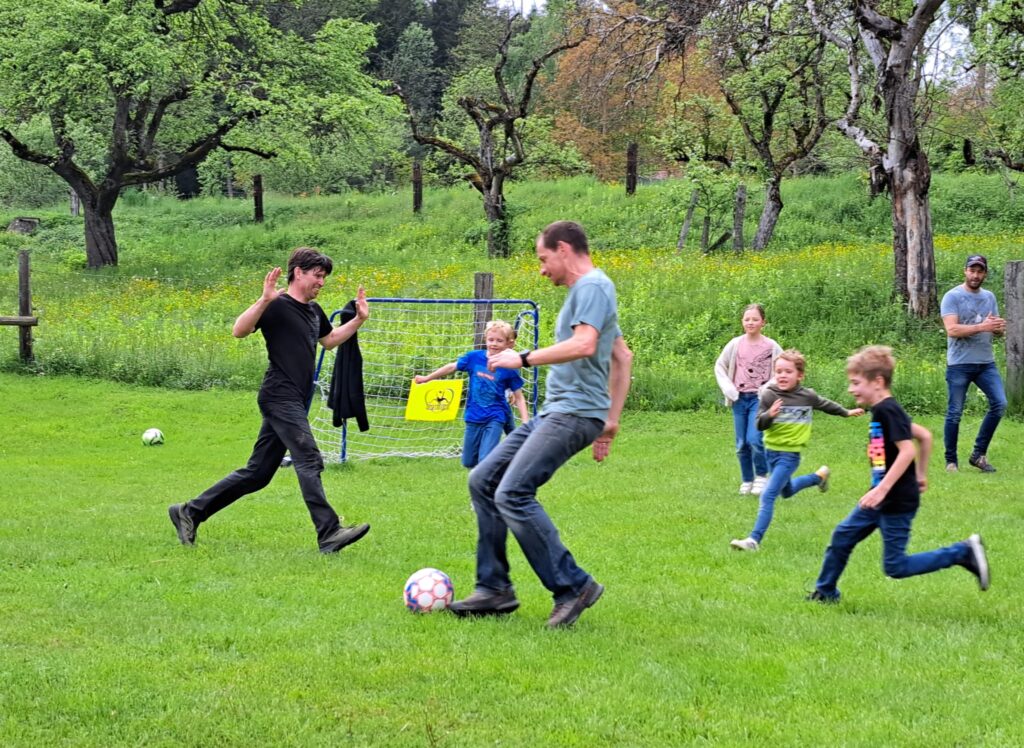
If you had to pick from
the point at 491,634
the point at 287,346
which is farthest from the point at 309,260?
the point at 491,634

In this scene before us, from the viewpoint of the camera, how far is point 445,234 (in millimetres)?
35344

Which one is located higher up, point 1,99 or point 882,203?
point 1,99

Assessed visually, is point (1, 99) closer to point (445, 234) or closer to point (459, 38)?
point (445, 234)

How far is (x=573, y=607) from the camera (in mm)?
5723

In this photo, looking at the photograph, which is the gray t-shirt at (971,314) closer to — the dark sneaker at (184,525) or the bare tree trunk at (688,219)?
the dark sneaker at (184,525)

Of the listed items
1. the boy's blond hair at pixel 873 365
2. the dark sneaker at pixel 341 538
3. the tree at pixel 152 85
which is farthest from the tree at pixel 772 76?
the boy's blond hair at pixel 873 365

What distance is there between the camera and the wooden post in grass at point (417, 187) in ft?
125

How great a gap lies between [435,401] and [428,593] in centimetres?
705

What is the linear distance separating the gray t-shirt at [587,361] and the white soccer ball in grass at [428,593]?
→ 116 cm

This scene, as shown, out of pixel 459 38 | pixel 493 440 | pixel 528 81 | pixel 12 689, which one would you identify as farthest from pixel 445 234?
pixel 459 38

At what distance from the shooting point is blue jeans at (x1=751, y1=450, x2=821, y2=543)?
26.0ft

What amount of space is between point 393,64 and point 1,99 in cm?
3555

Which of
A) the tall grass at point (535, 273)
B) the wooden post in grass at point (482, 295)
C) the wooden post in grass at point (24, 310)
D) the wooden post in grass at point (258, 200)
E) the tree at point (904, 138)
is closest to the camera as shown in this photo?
the wooden post in grass at point (482, 295)

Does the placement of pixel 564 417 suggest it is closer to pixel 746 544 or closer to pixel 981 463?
pixel 746 544
